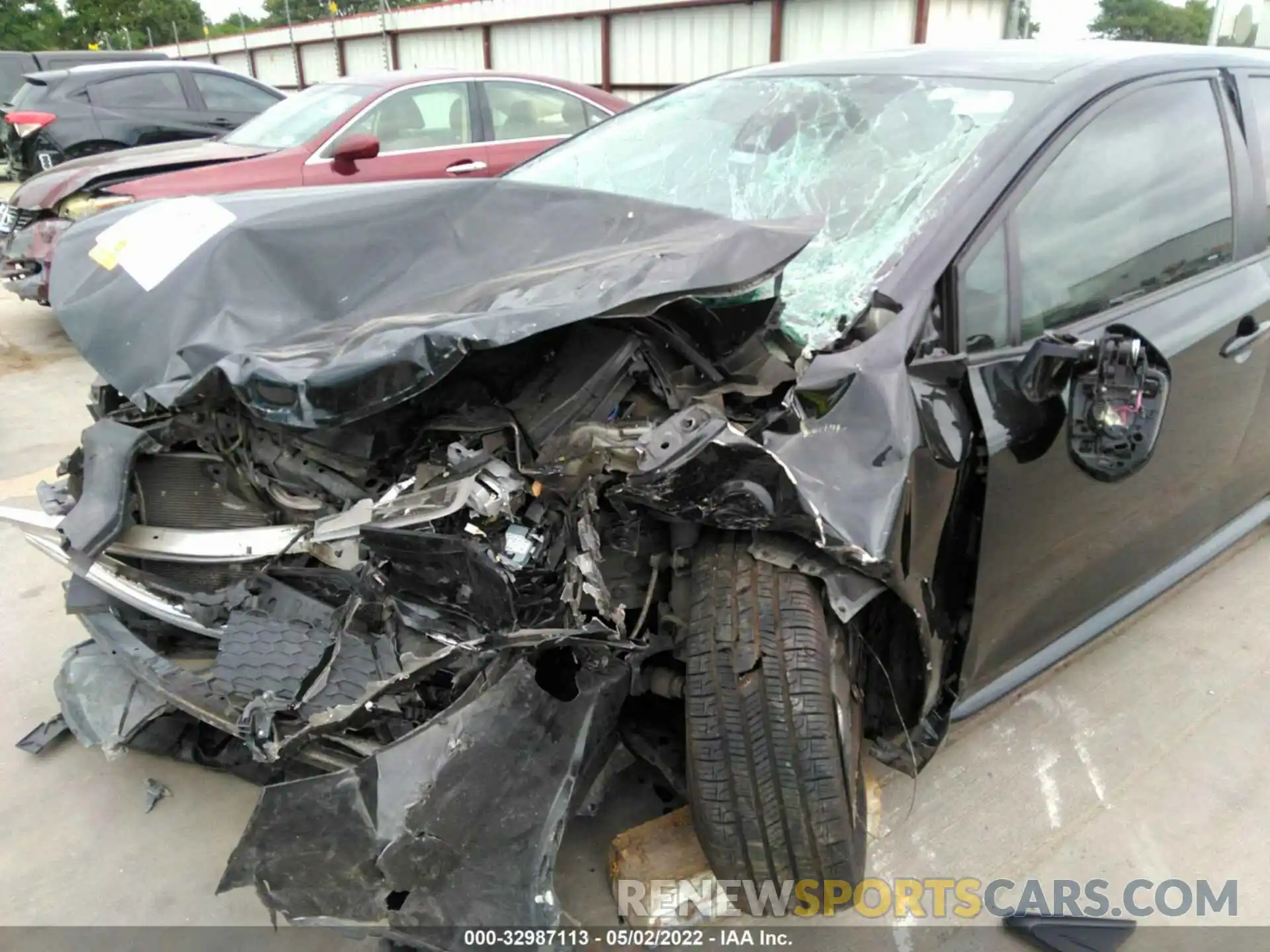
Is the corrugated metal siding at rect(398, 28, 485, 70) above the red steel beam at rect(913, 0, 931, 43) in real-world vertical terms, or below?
below

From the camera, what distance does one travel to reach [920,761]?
202 centimetres

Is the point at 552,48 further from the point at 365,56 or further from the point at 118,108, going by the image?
the point at 118,108

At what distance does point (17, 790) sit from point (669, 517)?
190 cm

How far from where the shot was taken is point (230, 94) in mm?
8523

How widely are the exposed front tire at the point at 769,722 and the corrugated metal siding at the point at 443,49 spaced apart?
622 inches

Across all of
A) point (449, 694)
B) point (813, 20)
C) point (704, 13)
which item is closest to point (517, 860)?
point (449, 694)

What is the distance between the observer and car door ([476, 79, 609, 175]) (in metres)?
6.14

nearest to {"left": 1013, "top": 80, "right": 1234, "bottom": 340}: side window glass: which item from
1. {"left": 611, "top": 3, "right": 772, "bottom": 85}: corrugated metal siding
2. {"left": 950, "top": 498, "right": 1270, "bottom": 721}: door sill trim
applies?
{"left": 950, "top": 498, "right": 1270, "bottom": 721}: door sill trim

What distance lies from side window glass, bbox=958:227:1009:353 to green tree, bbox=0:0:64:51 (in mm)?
39901

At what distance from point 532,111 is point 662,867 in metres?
5.56

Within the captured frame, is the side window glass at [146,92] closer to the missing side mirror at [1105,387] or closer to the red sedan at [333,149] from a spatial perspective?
the red sedan at [333,149]

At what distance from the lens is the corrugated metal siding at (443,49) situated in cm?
1588

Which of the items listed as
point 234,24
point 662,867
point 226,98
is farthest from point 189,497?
point 234,24

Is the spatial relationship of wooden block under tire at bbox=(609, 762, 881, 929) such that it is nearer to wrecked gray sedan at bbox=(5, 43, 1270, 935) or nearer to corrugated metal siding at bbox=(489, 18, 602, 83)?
wrecked gray sedan at bbox=(5, 43, 1270, 935)
